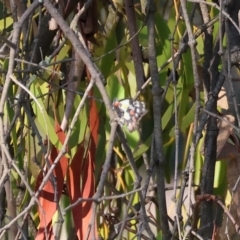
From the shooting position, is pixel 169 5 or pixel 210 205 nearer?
pixel 210 205

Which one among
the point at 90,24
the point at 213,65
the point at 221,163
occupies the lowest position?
the point at 221,163

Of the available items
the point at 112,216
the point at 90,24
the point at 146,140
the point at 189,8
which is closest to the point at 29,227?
the point at 112,216

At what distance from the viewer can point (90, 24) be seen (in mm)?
1016

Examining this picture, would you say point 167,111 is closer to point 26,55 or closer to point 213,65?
point 213,65

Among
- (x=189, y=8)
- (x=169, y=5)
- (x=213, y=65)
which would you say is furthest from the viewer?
(x=169, y=5)

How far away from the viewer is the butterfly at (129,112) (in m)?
0.60

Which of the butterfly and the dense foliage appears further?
the dense foliage

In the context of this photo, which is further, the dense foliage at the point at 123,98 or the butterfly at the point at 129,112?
the dense foliage at the point at 123,98

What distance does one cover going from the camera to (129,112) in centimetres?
62

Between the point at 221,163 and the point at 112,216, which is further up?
the point at 221,163

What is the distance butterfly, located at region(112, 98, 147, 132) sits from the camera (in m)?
0.60

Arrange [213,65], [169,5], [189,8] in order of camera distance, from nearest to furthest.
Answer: [213,65]
[189,8]
[169,5]

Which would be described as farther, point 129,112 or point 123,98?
point 123,98

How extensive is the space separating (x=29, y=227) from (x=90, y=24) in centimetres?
48
